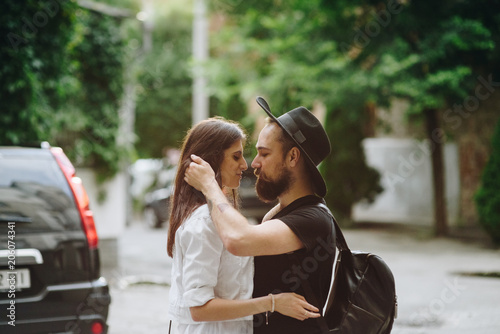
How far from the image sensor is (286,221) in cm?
237

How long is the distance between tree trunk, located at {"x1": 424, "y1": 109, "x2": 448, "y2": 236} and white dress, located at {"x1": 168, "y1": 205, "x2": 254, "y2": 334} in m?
13.4

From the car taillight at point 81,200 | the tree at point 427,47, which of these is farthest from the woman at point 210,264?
the tree at point 427,47

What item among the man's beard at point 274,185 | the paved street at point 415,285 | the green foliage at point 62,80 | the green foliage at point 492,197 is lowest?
the paved street at point 415,285

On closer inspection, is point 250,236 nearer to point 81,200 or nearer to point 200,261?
point 200,261

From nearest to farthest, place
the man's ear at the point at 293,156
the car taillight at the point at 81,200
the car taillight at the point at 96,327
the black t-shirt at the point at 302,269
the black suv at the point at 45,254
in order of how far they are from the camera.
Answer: the black t-shirt at the point at 302,269, the man's ear at the point at 293,156, the black suv at the point at 45,254, the car taillight at the point at 96,327, the car taillight at the point at 81,200

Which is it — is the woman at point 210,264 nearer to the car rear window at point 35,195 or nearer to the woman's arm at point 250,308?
the woman's arm at point 250,308

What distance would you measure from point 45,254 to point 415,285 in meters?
6.51

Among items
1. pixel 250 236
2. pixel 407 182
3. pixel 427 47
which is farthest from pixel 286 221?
pixel 407 182

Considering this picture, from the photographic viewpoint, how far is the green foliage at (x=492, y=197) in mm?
12969

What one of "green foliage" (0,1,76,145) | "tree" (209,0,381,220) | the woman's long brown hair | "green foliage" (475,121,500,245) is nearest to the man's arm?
the woman's long brown hair

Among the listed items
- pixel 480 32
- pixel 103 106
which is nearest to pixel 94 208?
pixel 103 106

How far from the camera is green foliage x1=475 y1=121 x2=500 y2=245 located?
12969 mm

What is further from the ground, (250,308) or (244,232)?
(244,232)

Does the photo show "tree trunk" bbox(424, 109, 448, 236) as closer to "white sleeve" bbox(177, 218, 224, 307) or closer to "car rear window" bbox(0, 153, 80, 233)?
"car rear window" bbox(0, 153, 80, 233)
